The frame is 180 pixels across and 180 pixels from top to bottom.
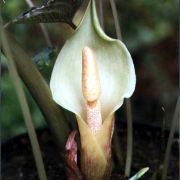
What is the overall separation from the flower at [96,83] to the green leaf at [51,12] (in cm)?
3

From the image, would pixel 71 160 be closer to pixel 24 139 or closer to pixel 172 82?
pixel 24 139

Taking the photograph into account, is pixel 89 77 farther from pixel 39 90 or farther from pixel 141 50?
pixel 141 50

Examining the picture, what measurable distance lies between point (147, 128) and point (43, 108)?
0.68ft

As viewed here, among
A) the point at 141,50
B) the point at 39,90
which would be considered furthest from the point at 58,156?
the point at 141,50

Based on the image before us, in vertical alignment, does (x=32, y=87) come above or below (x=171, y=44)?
above

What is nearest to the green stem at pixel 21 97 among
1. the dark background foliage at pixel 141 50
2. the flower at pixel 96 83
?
the flower at pixel 96 83

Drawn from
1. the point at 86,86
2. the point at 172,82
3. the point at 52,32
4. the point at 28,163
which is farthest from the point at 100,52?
the point at 172,82

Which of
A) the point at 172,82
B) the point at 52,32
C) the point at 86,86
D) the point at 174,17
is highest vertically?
the point at 86,86

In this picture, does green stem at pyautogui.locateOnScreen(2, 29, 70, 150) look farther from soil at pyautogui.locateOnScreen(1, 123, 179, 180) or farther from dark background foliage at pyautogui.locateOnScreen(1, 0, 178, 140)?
dark background foliage at pyautogui.locateOnScreen(1, 0, 178, 140)

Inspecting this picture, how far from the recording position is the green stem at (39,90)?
1.45 ft

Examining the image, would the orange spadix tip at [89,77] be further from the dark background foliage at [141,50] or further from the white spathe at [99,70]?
the dark background foliage at [141,50]

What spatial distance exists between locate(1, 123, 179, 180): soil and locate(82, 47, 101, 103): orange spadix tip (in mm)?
119

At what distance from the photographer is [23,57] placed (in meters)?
0.44

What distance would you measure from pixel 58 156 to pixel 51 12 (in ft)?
0.74
